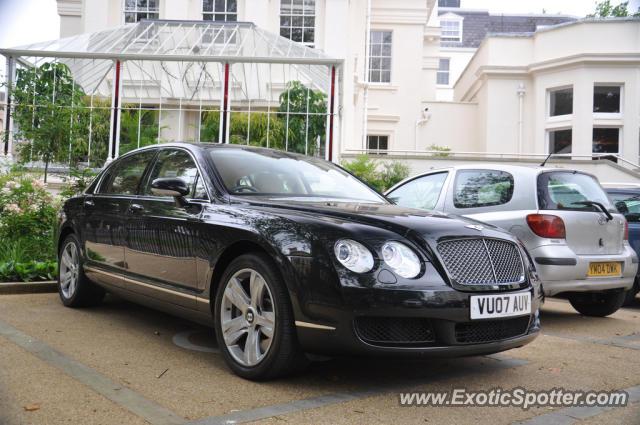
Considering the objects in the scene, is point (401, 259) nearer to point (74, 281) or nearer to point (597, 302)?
point (74, 281)

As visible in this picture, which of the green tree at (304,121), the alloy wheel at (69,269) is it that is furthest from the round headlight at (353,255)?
the green tree at (304,121)

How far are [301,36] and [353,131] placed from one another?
178 inches

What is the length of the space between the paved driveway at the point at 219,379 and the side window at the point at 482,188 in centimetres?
145

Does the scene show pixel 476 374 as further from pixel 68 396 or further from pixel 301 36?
pixel 301 36

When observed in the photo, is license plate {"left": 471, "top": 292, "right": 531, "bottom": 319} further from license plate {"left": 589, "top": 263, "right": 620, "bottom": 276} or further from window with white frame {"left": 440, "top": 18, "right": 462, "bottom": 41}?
window with white frame {"left": 440, "top": 18, "right": 462, "bottom": 41}

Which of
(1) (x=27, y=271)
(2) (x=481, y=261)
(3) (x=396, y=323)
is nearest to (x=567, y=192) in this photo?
(2) (x=481, y=261)

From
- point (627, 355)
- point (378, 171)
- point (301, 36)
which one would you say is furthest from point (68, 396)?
point (301, 36)

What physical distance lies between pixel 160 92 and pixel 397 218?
12323 millimetres

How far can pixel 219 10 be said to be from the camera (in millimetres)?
19250

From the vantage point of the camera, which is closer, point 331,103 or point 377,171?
point 331,103

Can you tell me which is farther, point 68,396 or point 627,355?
point 627,355

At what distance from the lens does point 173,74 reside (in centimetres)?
1697

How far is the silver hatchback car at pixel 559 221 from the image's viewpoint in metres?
5.25

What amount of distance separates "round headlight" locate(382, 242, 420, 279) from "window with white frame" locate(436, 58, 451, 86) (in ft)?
163
